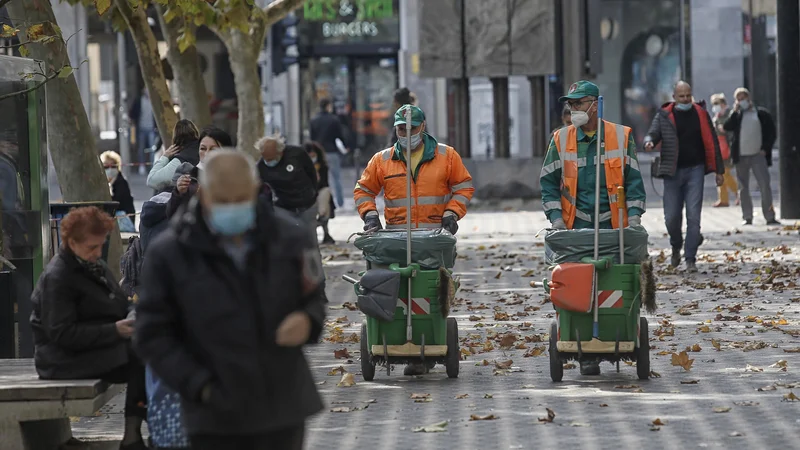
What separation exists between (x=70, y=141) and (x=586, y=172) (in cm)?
590

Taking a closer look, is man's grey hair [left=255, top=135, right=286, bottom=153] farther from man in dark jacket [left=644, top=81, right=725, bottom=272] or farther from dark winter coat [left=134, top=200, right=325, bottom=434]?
dark winter coat [left=134, top=200, right=325, bottom=434]

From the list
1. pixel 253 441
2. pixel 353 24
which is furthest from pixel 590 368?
pixel 353 24

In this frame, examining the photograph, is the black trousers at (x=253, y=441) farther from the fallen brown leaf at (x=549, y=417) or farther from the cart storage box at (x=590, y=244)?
the cart storage box at (x=590, y=244)

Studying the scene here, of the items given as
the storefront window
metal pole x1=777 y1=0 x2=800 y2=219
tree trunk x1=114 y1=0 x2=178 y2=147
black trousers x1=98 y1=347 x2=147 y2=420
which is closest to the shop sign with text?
the storefront window

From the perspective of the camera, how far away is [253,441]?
15.5 feet

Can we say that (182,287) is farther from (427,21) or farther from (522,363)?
(427,21)

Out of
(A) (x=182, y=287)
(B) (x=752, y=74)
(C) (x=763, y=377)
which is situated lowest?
(C) (x=763, y=377)

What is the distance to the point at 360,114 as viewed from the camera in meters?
40.9

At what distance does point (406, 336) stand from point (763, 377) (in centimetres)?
201

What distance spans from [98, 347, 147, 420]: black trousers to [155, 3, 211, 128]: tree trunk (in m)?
11.7

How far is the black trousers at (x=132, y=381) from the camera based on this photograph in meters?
7.28

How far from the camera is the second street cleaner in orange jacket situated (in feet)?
32.3

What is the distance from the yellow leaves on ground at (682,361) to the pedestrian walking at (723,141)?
42.9ft

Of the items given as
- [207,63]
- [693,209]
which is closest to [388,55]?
[207,63]
